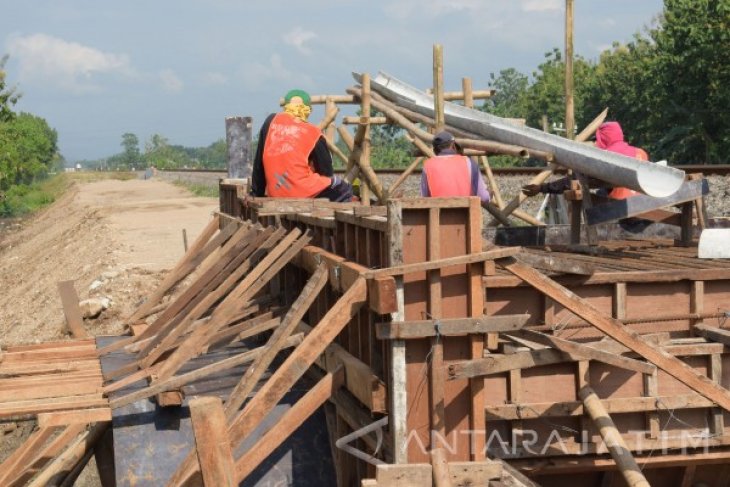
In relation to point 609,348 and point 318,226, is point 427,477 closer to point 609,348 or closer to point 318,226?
point 609,348

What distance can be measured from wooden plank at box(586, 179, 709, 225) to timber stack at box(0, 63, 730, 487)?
0.07 feet

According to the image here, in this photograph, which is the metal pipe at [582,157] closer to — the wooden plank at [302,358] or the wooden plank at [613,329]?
the wooden plank at [613,329]

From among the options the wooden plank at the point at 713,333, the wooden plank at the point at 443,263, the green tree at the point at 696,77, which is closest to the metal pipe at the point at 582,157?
the wooden plank at the point at 713,333

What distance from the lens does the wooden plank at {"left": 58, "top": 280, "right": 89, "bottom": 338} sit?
12711 mm

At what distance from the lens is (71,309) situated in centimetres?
1279

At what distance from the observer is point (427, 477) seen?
6039 mm

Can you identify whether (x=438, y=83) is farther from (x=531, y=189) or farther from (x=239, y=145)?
(x=239, y=145)

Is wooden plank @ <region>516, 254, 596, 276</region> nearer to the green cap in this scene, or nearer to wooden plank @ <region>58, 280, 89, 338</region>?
the green cap

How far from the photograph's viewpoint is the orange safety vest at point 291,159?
1041 centimetres

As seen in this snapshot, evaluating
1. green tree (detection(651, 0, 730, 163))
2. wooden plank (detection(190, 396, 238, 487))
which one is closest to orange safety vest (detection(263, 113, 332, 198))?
wooden plank (detection(190, 396, 238, 487))

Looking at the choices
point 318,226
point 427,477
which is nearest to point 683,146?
point 318,226

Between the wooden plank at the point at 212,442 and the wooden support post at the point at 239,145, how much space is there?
8.29m

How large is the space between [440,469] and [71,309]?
25.6 feet

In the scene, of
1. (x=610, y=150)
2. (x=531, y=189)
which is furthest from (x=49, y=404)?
(x=610, y=150)
